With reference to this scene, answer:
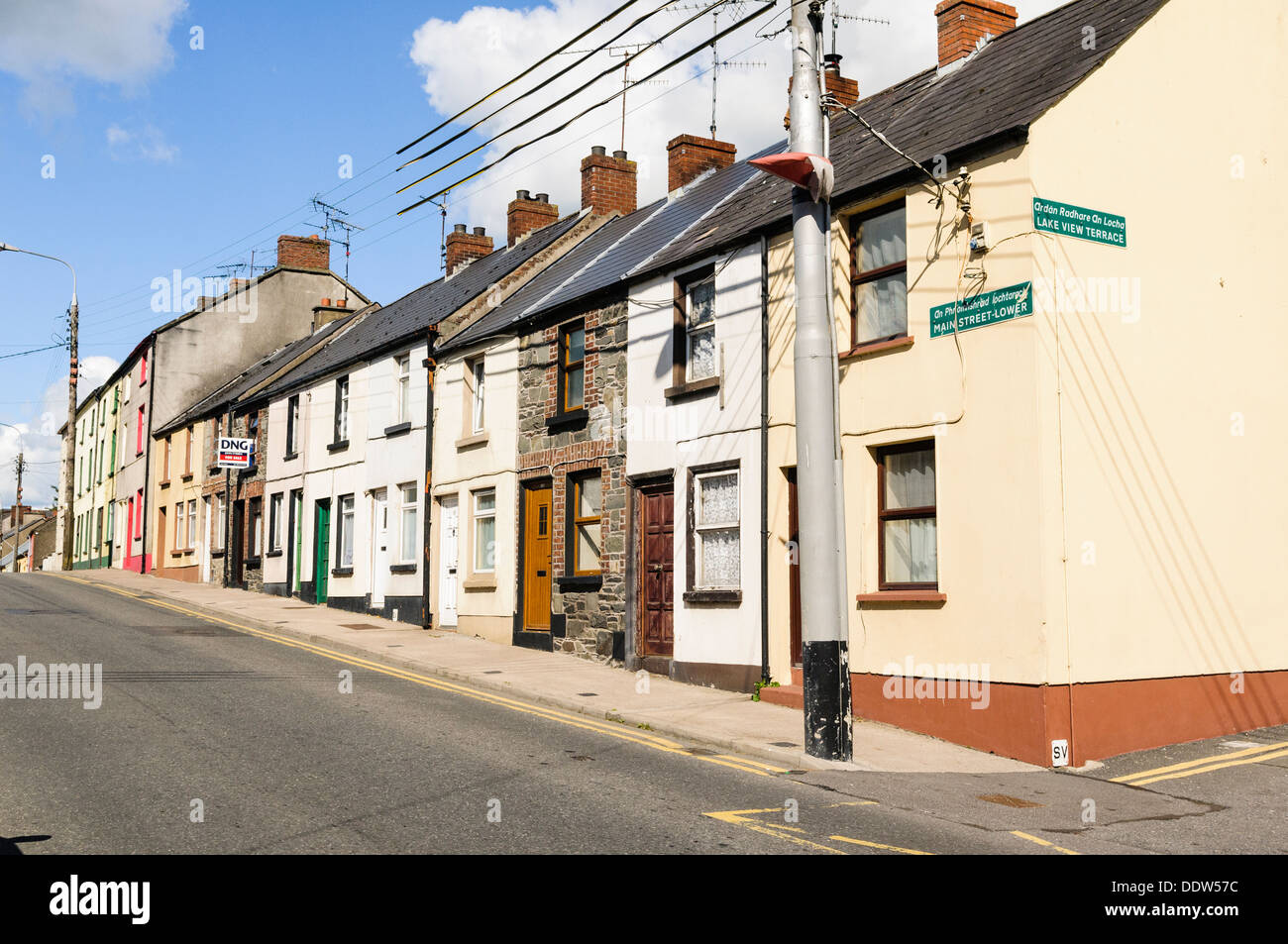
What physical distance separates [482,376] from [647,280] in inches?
236

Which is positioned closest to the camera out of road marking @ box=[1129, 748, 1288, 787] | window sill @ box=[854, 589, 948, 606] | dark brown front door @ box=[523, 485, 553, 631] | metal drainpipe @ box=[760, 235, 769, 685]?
road marking @ box=[1129, 748, 1288, 787]

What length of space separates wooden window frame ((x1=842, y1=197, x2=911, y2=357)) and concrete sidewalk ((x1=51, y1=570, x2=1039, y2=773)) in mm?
4463

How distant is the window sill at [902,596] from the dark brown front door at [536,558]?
7667 mm

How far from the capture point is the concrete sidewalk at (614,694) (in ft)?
36.8

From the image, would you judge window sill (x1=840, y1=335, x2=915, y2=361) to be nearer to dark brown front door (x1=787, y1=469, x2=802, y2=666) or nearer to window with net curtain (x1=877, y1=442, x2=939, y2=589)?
window with net curtain (x1=877, y1=442, x2=939, y2=589)

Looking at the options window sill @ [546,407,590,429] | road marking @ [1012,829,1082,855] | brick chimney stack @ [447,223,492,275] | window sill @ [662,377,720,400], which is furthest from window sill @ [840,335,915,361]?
brick chimney stack @ [447,223,492,275]

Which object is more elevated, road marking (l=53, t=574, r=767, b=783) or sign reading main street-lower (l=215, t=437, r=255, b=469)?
sign reading main street-lower (l=215, t=437, r=255, b=469)

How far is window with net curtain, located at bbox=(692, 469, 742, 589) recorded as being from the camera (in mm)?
15922

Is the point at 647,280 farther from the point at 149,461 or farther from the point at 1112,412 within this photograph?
the point at 149,461

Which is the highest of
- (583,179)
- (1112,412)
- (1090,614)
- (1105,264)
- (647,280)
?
(583,179)

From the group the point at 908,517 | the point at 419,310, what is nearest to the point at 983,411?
the point at 908,517
